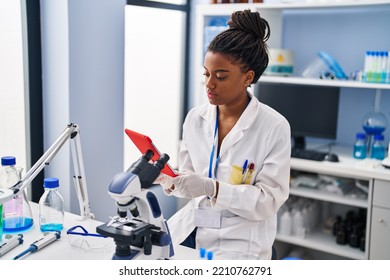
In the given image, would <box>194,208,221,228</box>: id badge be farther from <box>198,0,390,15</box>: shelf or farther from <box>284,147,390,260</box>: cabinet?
<box>198,0,390,15</box>: shelf

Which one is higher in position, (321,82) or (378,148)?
(321,82)

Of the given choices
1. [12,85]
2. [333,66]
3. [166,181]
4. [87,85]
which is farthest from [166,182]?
[333,66]

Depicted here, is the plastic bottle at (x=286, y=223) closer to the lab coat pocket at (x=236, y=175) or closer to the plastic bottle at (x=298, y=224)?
the plastic bottle at (x=298, y=224)

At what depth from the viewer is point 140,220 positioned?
1283 mm

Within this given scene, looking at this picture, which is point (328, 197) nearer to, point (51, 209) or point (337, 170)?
point (337, 170)

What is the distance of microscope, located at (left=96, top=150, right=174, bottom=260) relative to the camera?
3.91 ft

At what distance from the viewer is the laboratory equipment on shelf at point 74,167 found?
4.52 ft

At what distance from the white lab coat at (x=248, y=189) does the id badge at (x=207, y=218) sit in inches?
0.5

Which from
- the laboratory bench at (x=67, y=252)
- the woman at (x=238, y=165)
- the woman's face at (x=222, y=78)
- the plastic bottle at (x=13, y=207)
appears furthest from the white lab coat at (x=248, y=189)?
the plastic bottle at (x=13, y=207)

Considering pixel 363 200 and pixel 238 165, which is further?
pixel 363 200

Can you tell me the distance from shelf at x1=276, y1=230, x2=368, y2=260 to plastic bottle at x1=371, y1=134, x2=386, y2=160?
21.5 inches

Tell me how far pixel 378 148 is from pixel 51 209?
73.7 inches

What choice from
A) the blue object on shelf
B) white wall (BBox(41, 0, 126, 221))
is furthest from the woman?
the blue object on shelf
